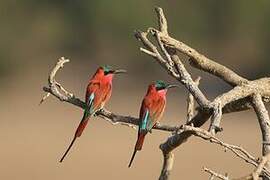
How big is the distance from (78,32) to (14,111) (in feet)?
15.9

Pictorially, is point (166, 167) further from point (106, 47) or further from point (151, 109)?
point (106, 47)

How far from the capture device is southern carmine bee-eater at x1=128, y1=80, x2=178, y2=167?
222 centimetres

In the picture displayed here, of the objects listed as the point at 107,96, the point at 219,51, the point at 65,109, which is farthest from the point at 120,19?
the point at 107,96

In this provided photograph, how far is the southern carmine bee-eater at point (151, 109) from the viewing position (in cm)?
222

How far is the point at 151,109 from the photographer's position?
2.27 m

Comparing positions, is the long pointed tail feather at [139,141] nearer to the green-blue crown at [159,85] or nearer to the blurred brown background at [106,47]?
the green-blue crown at [159,85]

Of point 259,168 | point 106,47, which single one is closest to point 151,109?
point 259,168

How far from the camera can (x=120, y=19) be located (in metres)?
20.5

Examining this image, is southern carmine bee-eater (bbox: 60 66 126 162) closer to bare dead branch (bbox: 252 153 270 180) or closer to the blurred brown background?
bare dead branch (bbox: 252 153 270 180)

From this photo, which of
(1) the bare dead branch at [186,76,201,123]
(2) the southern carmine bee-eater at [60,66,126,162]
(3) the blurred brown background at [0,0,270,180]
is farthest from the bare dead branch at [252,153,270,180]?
(3) the blurred brown background at [0,0,270,180]

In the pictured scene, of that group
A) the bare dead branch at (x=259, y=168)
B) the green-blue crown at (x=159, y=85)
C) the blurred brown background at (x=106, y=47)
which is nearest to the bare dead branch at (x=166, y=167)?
the green-blue crown at (x=159, y=85)

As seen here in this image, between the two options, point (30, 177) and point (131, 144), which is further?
point (131, 144)

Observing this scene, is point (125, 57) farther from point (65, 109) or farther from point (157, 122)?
point (157, 122)

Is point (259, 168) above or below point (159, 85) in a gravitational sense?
below
